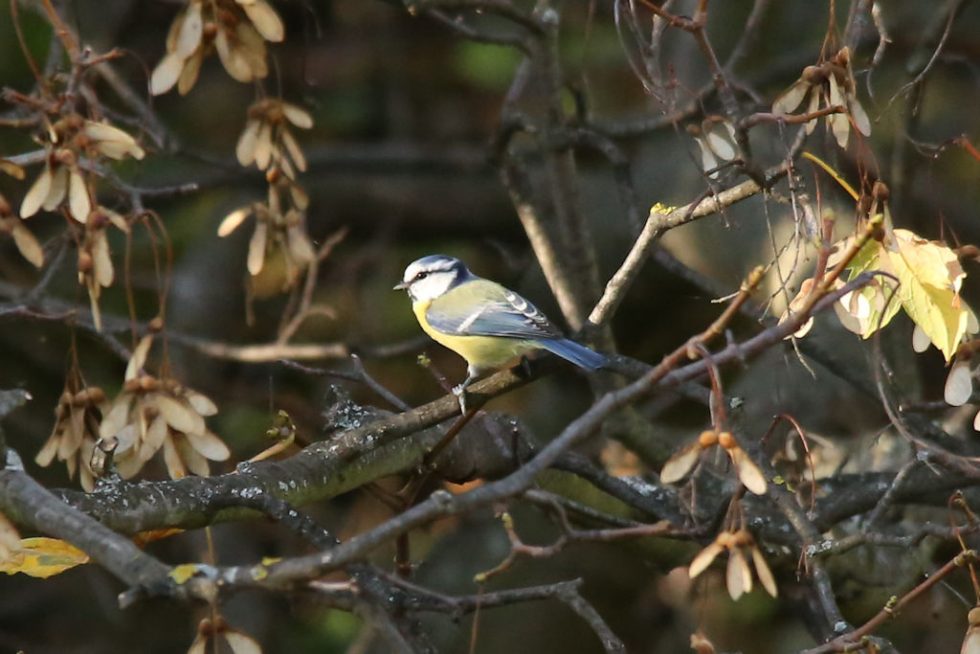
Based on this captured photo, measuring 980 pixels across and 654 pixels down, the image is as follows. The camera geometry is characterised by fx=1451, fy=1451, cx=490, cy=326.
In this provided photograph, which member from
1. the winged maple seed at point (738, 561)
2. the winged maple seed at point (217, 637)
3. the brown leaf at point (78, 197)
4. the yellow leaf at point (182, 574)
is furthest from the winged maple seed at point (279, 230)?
the winged maple seed at point (738, 561)

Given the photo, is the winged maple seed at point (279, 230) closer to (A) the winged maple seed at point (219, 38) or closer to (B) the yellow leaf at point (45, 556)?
(A) the winged maple seed at point (219, 38)

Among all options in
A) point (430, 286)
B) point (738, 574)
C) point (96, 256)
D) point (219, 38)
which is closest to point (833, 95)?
Answer: point (738, 574)

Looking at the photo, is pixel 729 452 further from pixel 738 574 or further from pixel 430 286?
pixel 430 286

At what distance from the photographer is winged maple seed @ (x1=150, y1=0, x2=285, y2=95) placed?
2.46m

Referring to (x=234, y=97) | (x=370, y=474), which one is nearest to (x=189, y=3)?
(x=370, y=474)

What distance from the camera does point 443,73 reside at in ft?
20.0

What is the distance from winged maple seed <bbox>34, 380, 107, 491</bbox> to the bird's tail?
0.82 metres

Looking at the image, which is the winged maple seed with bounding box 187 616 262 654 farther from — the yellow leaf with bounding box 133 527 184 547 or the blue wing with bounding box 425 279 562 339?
the blue wing with bounding box 425 279 562 339

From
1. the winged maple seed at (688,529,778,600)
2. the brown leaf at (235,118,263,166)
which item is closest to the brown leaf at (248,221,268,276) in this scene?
the brown leaf at (235,118,263,166)

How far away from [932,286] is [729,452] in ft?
1.69

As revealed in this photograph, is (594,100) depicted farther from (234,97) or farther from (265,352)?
(265,352)

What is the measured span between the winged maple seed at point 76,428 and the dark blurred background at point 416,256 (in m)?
1.49

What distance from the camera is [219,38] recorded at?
8.23 feet

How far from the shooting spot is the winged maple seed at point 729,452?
5.52 ft
